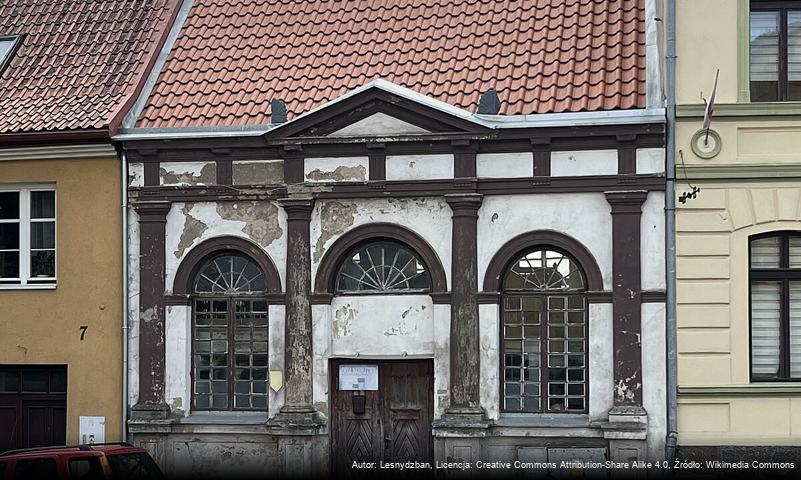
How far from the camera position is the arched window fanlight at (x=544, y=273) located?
19.1 metres

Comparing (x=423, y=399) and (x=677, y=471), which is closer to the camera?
(x=677, y=471)

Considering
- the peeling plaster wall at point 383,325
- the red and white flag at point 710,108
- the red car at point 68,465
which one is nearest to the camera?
the red car at point 68,465

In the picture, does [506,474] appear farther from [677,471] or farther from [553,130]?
[553,130]

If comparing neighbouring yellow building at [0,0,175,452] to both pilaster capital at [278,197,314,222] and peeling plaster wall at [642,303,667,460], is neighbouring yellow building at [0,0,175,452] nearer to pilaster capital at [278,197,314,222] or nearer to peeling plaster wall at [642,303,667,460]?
pilaster capital at [278,197,314,222]

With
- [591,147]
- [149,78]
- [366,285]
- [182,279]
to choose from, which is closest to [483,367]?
[366,285]

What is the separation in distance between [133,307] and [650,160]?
789cm

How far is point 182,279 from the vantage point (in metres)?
20.2

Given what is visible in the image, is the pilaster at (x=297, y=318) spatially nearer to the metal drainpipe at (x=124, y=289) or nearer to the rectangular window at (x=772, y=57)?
the metal drainpipe at (x=124, y=289)

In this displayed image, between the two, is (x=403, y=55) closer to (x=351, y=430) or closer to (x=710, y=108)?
(x=710, y=108)

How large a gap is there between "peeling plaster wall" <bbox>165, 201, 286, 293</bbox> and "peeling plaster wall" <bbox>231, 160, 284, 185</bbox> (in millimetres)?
324

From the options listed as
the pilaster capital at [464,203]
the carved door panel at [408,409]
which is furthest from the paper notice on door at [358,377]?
the pilaster capital at [464,203]

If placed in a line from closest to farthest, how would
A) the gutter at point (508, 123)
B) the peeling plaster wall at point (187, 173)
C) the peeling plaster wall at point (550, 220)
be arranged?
1. the gutter at point (508, 123)
2. the peeling plaster wall at point (550, 220)
3. the peeling plaster wall at point (187, 173)

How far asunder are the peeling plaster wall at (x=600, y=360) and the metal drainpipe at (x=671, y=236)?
0.80 meters

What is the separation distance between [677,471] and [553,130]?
4.91m
